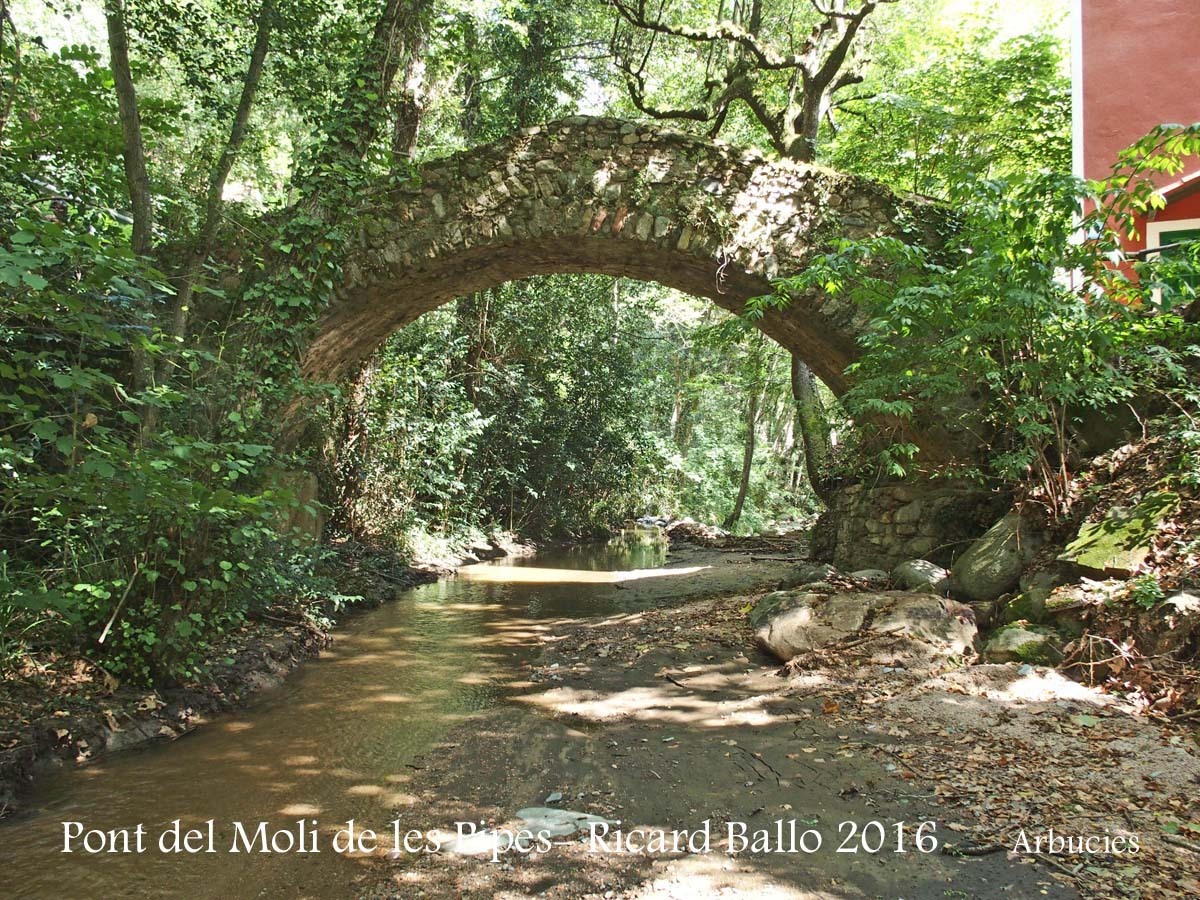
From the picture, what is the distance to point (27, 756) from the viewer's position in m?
2.96

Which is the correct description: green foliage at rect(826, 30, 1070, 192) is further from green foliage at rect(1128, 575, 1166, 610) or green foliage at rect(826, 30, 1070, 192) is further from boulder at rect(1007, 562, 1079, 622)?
green foliage at rect(1128, 575, 1166, 610)

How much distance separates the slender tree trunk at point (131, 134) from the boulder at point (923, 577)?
5.96 meters

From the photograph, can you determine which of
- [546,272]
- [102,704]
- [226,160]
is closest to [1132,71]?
[546,272]

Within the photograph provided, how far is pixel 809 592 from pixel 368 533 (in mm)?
6047

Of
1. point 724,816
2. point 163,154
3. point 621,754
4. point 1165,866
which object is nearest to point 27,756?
point 621,754

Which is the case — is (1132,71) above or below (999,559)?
above

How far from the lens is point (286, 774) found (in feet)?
10.0

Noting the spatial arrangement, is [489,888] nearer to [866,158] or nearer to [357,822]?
[357,822]

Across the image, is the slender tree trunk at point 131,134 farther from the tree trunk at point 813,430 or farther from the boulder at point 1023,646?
the tree trunk at point 813,430

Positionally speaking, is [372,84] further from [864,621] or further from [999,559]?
[999,559]

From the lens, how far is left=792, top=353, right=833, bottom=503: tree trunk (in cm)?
869

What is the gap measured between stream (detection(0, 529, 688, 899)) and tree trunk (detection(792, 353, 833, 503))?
470 cm

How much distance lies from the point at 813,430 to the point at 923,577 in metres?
4.09

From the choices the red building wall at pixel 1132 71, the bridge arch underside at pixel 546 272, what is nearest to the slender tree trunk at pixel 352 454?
the bridge arch underside at pixel 546 272
